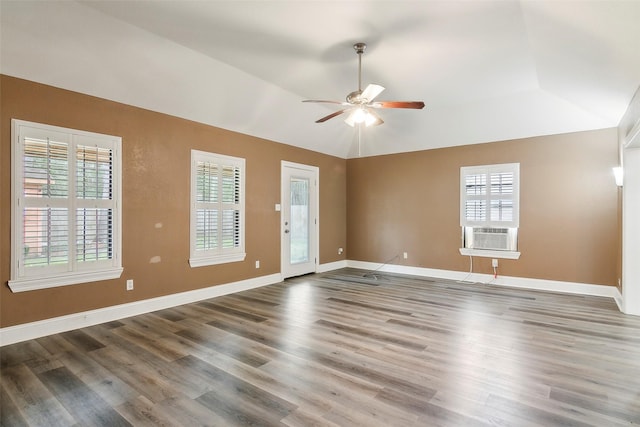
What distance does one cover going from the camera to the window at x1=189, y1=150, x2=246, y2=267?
4750 mm

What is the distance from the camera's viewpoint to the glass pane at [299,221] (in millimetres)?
6395

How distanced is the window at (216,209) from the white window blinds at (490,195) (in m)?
4.03

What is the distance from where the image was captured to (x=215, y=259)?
4984 mm

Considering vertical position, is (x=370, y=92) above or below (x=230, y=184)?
above

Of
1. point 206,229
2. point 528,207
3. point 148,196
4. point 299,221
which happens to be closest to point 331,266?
point 299,221

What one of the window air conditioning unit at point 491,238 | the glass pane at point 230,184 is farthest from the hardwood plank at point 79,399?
the window air conditioning unit at point 491,238

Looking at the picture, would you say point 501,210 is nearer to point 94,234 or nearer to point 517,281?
point 517,281

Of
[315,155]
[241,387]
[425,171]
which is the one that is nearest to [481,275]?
[425,171]

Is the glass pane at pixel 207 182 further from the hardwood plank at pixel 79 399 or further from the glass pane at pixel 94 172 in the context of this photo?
the hardwood plank at pixel 79 399

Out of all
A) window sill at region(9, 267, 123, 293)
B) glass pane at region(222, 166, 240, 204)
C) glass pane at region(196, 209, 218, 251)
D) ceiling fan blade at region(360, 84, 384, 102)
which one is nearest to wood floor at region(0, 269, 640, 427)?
window sill at region(9, 267, 123, 293)

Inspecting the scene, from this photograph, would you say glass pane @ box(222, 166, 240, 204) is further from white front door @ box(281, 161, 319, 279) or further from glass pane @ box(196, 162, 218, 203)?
white front door @ box(281, 161, 319, 279)

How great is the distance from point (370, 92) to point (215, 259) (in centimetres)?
328

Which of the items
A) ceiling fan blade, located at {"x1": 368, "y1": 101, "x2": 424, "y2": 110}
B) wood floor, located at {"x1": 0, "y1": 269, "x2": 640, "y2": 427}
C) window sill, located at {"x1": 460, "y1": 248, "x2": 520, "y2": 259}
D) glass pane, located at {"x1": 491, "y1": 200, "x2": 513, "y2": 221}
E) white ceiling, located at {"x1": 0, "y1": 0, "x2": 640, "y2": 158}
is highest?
white ceiling, located at {"x1": 0, "y1": 0, "x2": 640, "y2": 158}

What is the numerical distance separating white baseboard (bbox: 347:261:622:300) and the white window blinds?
36.7 inches
